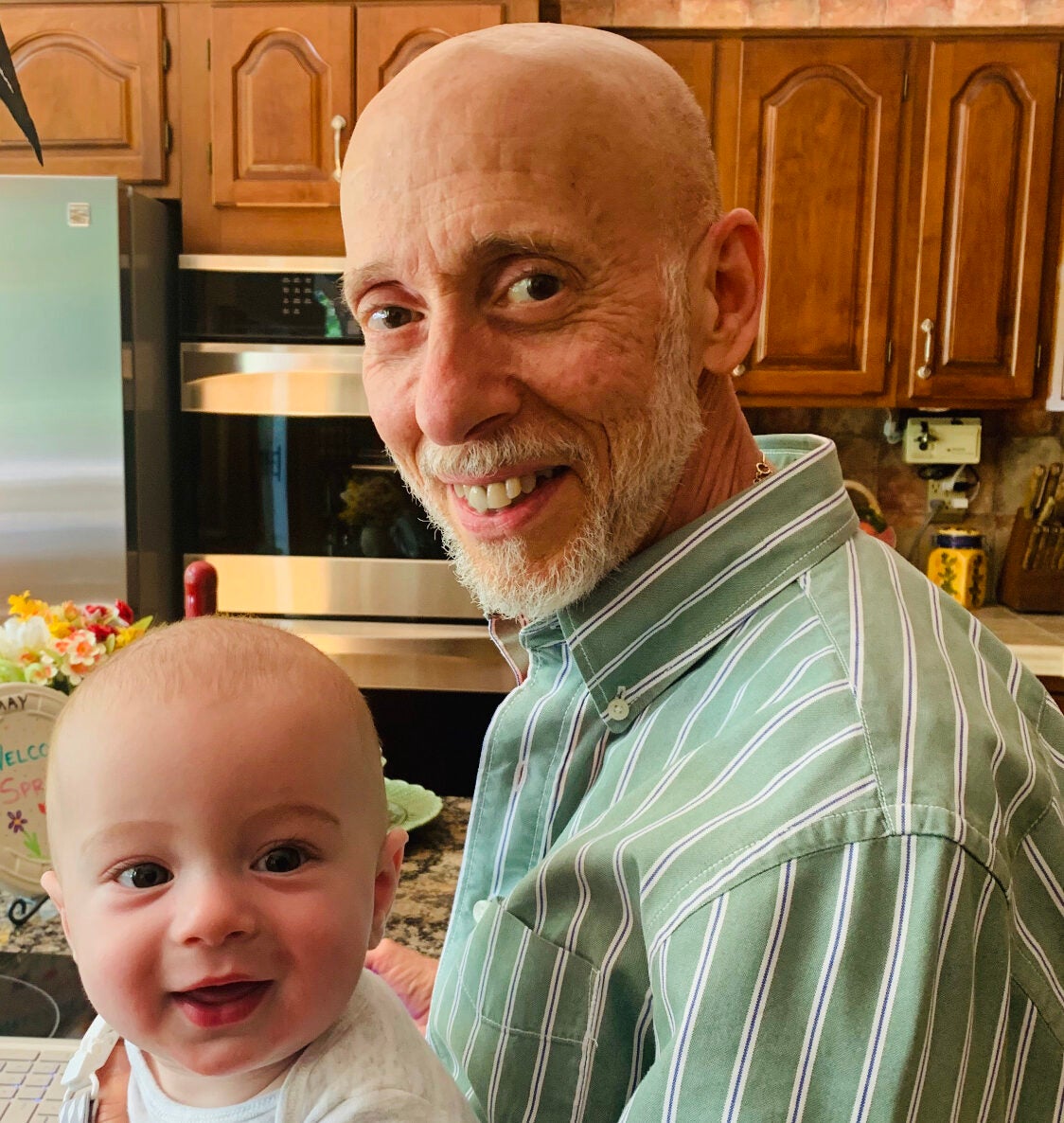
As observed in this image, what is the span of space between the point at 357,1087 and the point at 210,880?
16cm

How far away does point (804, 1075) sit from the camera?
49 centimetres

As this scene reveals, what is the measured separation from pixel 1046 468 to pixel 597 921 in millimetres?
2880

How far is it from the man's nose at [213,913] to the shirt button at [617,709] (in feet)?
1.05

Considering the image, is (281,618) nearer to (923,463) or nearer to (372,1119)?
(923,463)

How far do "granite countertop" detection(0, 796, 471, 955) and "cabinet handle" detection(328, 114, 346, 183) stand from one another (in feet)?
6.19

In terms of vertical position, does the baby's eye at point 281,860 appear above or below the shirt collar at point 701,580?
below

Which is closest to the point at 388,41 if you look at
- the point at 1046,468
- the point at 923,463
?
the point at 923,463

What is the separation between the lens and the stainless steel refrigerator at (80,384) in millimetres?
2531

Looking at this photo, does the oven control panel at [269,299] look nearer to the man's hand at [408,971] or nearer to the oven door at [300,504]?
the oven door at [300,504]

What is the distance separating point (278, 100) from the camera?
2666 mm

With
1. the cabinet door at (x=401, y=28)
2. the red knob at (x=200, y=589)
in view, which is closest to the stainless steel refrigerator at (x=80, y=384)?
the cabinet door at (x=401, y=28)

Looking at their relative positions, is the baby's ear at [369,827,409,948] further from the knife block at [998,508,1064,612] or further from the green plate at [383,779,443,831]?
the knife block at [998,508,1064,612]

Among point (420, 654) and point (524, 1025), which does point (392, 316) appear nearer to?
point (524, 1025)

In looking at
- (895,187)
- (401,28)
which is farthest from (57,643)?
(895,187)
